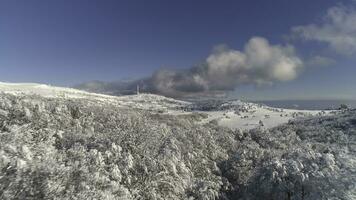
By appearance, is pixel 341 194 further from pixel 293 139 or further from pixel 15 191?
pixel 293 139

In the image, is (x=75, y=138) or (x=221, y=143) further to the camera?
(x=221, y=143)

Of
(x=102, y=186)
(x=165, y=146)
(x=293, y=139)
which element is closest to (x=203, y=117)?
(x=293, y=139)

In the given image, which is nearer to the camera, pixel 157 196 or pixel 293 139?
pixel 157 196

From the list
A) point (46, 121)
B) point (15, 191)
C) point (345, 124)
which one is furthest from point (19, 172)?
point (345, 124)

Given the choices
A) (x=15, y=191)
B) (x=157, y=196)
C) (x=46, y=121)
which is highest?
(x=46, y=121)

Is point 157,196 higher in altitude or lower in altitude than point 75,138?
lower

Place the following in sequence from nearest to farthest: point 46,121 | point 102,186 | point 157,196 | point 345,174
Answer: point 102,186, point 157,196, point 345,174, point 46,121

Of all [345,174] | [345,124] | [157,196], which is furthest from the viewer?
[345,124]

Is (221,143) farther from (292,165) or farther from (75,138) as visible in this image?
(75,138)

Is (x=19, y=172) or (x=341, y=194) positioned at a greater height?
(x=19, y=172)
